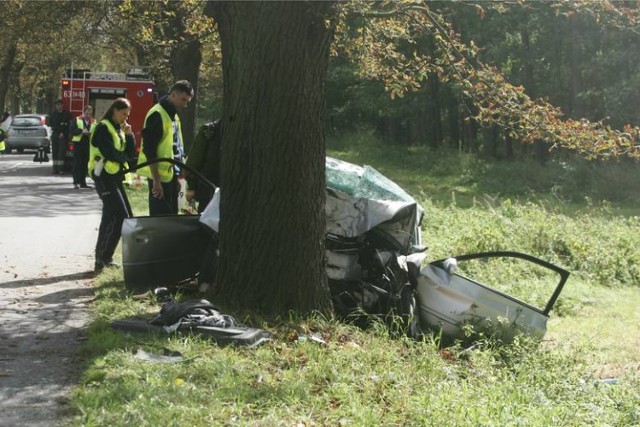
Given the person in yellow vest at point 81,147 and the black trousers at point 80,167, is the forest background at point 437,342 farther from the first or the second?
the black trousers at point 80,167

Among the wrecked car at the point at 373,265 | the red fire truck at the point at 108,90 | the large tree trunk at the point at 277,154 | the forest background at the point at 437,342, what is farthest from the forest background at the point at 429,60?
the wrecked car at the point at 373,265

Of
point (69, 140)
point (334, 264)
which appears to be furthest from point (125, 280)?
point (69, 140)

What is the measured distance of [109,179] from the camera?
33.4 feet

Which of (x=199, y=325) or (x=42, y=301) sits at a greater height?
(x=199, y=325)

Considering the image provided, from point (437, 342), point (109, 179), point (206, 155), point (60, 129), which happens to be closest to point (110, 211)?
point (109, 179)

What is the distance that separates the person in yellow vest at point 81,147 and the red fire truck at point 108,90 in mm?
3986

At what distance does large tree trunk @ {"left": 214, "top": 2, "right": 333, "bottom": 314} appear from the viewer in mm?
7598

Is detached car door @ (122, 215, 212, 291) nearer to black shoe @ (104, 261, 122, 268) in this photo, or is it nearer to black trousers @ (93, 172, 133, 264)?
black trousers @ (93, 172, 133, 264)

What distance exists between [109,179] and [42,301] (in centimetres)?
185

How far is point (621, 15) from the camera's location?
930 centimetres

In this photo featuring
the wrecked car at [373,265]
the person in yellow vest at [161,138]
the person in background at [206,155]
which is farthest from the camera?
the person in yellow vest at [161,138]

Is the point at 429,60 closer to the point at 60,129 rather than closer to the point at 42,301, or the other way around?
the point at 42,301

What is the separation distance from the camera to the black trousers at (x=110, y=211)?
10180 millimetres

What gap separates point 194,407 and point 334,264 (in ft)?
11.0
